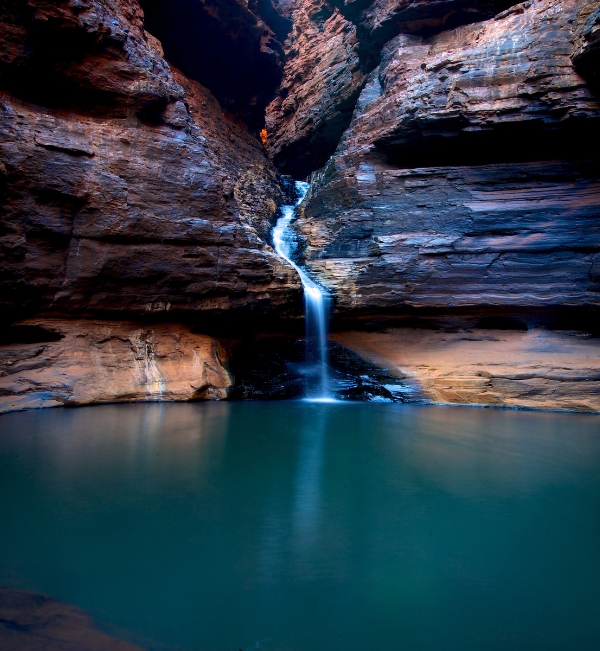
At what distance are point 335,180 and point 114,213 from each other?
5981mm

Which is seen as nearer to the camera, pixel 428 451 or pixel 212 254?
pixel 428 451

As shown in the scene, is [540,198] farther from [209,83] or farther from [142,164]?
[209,83]

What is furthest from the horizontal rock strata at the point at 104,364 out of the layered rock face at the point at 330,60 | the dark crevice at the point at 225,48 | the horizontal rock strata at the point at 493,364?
the dark crevice at the point at 225,48

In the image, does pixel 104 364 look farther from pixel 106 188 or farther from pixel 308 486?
pixel 308 486

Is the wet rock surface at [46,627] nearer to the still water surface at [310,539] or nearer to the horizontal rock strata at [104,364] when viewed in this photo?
the still water surface at [310,539]

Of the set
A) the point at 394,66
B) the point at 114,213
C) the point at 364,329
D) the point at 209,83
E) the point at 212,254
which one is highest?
the point at 209,83

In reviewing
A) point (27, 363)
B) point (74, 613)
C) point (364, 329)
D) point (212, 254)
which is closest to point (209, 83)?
point (212, 254)

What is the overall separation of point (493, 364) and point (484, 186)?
4.57m

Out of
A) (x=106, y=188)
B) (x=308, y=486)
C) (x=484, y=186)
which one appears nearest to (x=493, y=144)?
(x=484, y=186)

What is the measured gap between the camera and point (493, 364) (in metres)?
9.63

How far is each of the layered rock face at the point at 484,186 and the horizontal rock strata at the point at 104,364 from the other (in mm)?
3721

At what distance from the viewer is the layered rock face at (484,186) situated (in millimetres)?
10414

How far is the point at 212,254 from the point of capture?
33.2ft

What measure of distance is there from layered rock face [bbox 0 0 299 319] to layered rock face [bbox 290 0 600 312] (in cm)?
252
